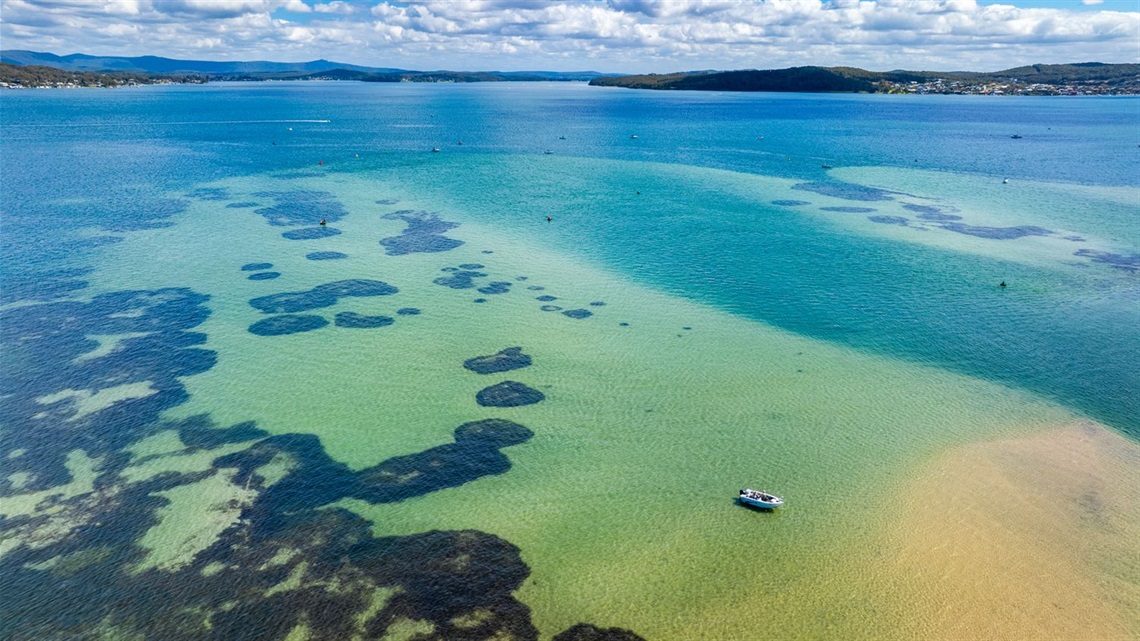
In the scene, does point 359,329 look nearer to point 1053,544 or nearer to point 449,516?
point 449,516

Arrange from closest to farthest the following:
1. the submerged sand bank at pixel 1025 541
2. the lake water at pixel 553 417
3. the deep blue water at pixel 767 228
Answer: the submerged sand bank at pixel 1025 541 < the lake water at pixel 553 417 < the deep blue water at pixel 767 228

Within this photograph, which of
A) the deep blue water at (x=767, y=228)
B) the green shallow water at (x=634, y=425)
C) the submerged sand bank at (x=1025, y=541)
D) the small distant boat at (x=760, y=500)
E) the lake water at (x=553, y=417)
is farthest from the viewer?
the deep blue water at (x=767, y=228)

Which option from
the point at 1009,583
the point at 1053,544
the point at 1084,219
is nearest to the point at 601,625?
the point at 1009,583

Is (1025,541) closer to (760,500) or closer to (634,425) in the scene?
(760,500)

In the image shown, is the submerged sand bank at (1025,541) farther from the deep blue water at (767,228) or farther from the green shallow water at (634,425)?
the deep blue water at (767,228)

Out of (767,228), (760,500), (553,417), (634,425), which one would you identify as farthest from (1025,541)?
(767,228)

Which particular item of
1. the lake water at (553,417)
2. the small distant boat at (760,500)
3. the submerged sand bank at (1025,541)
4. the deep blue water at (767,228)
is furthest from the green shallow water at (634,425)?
the deep blue water at (767,228)
